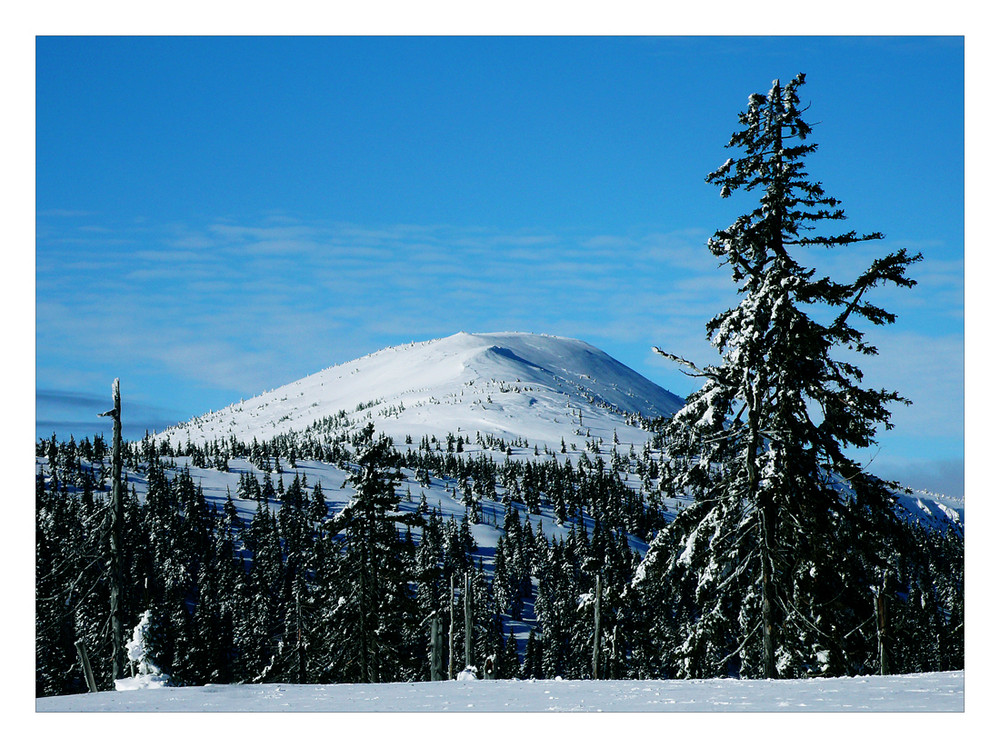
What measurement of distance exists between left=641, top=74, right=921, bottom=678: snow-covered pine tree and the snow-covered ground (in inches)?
137

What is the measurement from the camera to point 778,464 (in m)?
15.9

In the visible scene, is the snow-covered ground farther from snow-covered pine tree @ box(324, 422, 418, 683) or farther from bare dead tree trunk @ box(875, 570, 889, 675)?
snow-covered pine tree @ box(324, 422, 418, 683)

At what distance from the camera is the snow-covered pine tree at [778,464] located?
1602 centimetres

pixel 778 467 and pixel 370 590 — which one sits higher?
pixel 778 467

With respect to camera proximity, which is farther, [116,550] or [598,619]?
[598,619]

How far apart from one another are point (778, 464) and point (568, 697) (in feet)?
20.0

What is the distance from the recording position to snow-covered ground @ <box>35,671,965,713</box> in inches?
454

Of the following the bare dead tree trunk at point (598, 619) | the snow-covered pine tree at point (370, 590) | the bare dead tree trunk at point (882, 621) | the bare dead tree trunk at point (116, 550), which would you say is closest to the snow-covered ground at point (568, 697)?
the bare dead tree trunk at point (882, 621)

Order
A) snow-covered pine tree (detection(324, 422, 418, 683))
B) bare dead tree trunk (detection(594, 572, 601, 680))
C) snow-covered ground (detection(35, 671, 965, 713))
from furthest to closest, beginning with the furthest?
bare dead tree trunk (detection(594, 572, 601, 680)) < snow-covered pine tree (detection(324, 422, 418, 683)) < snow-covered ground (detection(35, 671, 965, 713))

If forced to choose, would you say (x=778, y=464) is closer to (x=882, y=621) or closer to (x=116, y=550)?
(x=882, y=621)

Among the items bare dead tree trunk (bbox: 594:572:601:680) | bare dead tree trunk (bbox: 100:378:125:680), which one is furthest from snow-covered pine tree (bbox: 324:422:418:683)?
bare dead tree trunk (bbox: 100:378:125:680)

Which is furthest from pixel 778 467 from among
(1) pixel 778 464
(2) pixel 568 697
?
(2) pixel 568 697

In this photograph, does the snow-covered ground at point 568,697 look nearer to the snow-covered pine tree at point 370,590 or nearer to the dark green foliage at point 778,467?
the dark green foliage at point 778,467
